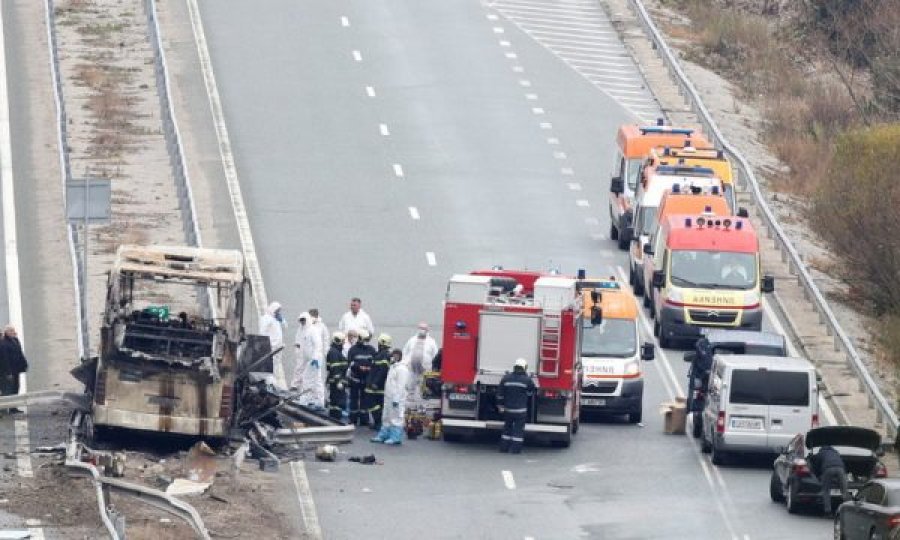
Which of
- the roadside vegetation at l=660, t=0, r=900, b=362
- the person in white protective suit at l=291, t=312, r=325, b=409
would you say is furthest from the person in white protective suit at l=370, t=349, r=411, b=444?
the roadside vegetation at l=660, t=0, r=900, b=362

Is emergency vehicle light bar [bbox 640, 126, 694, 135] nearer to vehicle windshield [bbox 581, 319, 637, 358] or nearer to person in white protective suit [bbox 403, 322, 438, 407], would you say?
vehicle windshield [bbox 581, 319, 637, 358]

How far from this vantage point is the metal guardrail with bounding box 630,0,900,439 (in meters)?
39.8

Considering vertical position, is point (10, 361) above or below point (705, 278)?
below

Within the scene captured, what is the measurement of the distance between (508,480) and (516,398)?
1686mm

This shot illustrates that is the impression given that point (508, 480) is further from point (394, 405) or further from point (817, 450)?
point (817, 450)

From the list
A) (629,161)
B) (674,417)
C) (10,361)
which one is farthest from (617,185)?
(10,361)

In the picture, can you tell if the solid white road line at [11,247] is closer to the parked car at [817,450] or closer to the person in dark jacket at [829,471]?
the parked car at [817,450]

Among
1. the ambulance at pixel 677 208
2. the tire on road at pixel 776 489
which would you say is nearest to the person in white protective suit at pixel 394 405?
the tire on road at pixel 776 489

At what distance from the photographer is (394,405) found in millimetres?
36094

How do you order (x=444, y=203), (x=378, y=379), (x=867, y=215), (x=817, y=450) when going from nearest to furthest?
(x=817, y=450)
(x=378, y=379)
(x=867, y=215)
(x=444, y=203)

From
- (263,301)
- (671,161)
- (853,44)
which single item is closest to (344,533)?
(263,301)

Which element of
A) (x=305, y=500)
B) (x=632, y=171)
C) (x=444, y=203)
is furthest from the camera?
(x=444, y=203)

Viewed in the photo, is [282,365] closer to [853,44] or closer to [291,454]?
[291,454]

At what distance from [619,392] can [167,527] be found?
11818 mm
